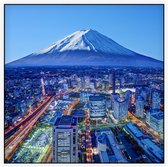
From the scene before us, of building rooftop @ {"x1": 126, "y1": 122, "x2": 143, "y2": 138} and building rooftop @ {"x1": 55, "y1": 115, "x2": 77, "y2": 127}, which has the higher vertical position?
building rooftop @ {"x1": 55, "y1": 115, "x2": 77, "y2": 127}

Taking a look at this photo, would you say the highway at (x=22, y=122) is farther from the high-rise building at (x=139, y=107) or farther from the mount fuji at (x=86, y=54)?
the high-rise building at (x=139, y=107)

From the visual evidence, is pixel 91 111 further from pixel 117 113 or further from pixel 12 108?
pixel 12 108

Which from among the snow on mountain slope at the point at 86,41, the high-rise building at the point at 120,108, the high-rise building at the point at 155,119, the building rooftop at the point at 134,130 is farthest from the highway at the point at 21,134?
the high-rise building at the point at 155,119

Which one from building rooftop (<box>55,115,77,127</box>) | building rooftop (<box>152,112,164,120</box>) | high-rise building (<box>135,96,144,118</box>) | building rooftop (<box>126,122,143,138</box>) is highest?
high-rise building (<box>135,96,144,118</box>)

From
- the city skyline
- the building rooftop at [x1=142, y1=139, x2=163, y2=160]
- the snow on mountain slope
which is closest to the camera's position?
the building rooftop at [x1=142, y1=139, x2=163, y2=160]

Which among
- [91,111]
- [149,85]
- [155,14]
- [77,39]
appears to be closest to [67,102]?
[91,111]

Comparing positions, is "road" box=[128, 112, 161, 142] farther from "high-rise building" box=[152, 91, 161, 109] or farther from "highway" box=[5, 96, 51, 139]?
"highway" box=[5, 96, 51, 139]

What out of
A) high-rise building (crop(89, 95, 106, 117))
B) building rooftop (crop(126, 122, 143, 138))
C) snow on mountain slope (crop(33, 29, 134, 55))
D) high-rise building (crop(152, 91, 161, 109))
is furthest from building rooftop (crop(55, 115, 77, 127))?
high-rise building (crop(152, 91, 161, 109))
